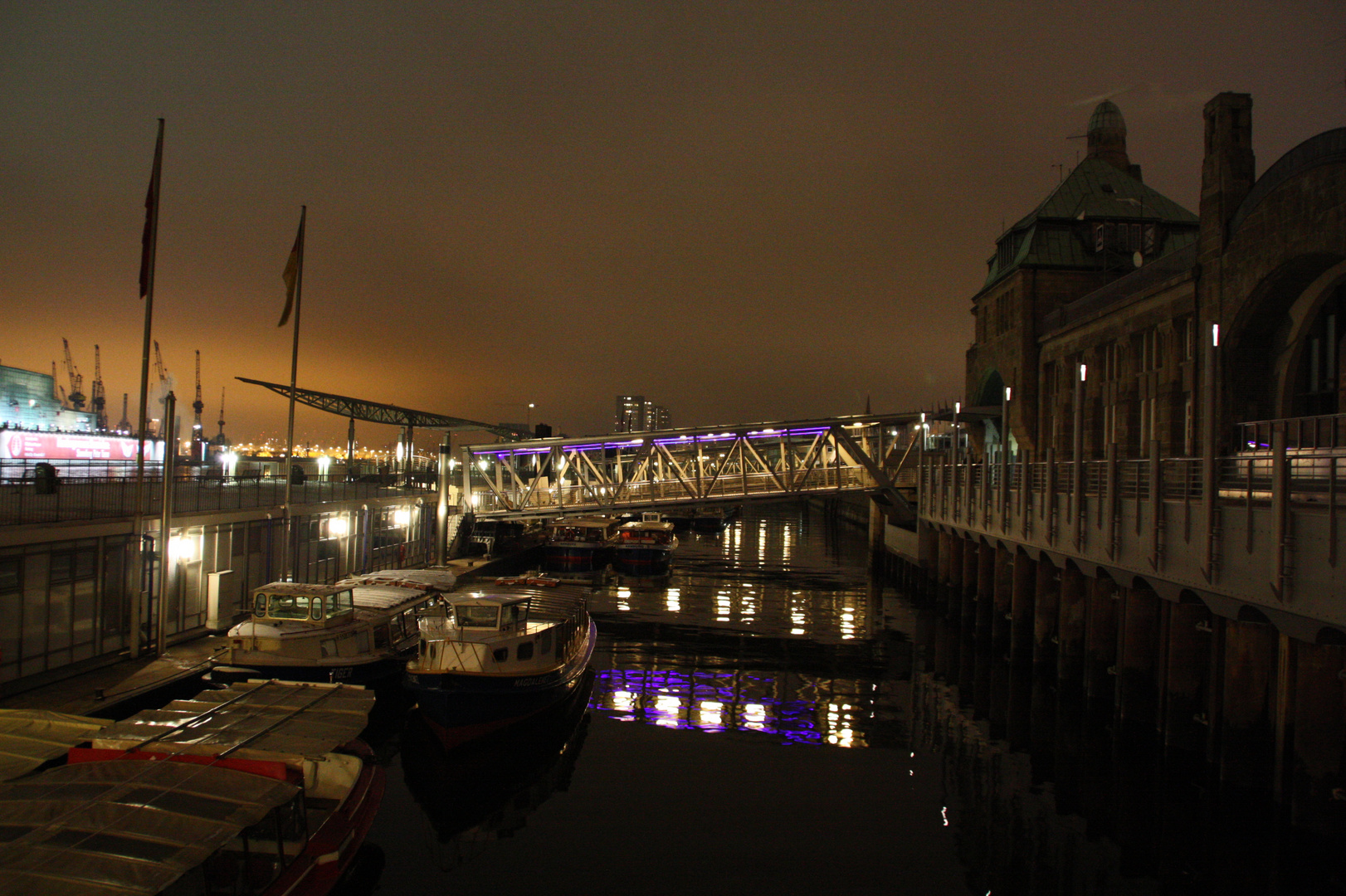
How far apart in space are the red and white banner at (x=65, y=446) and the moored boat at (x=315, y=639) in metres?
39.0

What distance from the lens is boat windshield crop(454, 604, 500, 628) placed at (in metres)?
25.7

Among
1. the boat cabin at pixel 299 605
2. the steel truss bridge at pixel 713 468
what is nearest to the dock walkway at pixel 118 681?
the boat cabin at pixel 299 605

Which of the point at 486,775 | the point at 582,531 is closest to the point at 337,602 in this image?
the point at 486,775

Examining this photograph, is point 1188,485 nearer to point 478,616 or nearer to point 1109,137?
point 478,616

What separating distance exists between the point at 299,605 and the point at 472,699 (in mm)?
6895

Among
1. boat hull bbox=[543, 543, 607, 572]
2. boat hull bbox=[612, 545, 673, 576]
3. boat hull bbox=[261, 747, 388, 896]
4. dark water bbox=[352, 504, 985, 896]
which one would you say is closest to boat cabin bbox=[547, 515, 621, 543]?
boat hull bbox=[543, 543, 607, 572]

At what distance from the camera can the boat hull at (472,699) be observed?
22828 millimetres

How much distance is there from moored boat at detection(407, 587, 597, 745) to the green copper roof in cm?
4638

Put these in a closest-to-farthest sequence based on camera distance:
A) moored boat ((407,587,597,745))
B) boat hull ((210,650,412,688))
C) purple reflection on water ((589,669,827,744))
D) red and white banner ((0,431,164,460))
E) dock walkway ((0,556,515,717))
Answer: dock walkway ((0,556,515,717))
moored boat ((407,587,597,745))
boat hull ((210,650,412,688))
purple reflection on water ((589,669,827,744))
red and white banner ((0,431,164,460))

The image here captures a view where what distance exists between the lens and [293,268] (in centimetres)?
3484

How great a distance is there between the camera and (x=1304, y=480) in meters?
17.3

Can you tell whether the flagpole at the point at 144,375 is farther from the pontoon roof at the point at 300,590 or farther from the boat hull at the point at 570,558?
the boat hull at the point at 570,558

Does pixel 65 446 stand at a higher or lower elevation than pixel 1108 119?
lower

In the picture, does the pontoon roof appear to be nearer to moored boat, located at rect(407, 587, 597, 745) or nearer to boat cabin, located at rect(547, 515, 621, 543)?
moored boat, located at rect(407, 587, 597, 745)
